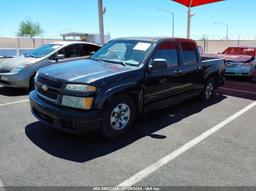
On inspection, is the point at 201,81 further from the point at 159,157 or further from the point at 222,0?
the point at 222,0

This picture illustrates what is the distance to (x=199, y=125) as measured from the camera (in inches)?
193

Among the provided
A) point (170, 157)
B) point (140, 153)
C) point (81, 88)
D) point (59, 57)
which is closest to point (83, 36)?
point (59, 57)

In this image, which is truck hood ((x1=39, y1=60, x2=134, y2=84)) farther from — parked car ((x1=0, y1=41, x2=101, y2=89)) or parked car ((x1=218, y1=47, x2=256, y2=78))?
parked car ((x1=218, y1=47, x2=256, y2=78))

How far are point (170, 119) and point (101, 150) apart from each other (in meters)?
2.08

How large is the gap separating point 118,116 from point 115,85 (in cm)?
59

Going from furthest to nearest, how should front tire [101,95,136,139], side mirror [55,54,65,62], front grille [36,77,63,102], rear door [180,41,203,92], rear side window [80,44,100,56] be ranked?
rear side window [80,44,100,56]
side mirror [55,54,65,62]
rear door [180,41,203,92]
front tire [101,95,136,139]
front grille [36,77,63,102]

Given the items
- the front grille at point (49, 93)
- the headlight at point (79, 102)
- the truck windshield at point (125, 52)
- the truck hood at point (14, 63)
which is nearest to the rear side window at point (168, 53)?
the truck windshield at point (125, 52)

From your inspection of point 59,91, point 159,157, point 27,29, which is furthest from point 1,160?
point 27,29

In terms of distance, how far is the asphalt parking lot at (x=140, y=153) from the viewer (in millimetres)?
2959

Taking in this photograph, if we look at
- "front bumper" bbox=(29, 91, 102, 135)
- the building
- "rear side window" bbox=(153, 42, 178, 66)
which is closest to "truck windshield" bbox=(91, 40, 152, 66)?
"rear side window" bbox=(153, 42, 178, 66)

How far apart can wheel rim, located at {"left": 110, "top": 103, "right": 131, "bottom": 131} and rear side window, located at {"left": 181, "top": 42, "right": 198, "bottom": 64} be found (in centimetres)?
218

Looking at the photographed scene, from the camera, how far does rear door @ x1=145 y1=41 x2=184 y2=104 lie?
14.9 feet

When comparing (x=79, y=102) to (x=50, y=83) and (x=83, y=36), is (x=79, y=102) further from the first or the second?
(x=83, y=36)

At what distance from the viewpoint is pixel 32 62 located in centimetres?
707
